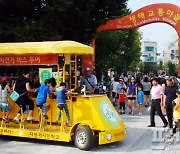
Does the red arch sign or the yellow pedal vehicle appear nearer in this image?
the yellow pedal vehicle

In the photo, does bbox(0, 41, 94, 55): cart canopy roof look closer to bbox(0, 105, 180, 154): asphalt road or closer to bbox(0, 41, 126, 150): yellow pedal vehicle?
bbox(0, 41, 126, 150): yellow pedal vehicle

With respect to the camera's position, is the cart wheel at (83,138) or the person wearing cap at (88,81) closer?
the cart wheel at (83,138)

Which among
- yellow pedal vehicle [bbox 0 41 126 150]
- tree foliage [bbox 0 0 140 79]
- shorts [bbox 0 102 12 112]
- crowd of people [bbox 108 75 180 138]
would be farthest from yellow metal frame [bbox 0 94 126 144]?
tree foliage [bbox 0 0 140 79]

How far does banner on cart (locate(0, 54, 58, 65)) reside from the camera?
31.9ft

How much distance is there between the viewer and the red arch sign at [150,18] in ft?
73.2

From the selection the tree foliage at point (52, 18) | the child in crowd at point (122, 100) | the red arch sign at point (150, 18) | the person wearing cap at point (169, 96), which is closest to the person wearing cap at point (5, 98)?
the person wearing cap at point (169, 96)

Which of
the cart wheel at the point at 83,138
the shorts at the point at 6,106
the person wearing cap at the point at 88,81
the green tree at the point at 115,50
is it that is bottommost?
the cart wheel at the point at 83,138

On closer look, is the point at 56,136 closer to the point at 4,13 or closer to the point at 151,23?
the point at 4,13

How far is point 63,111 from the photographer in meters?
9.70

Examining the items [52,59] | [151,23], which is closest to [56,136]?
[52,59]

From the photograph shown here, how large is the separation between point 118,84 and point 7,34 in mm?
5663

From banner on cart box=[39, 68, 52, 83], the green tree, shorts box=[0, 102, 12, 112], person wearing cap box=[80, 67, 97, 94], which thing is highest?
the green tree

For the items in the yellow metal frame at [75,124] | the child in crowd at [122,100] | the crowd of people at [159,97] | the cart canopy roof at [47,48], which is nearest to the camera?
the yellow metal frame at [75,124]

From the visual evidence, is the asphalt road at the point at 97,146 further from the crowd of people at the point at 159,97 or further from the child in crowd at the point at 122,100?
the child in crowd at the point at 122,100
